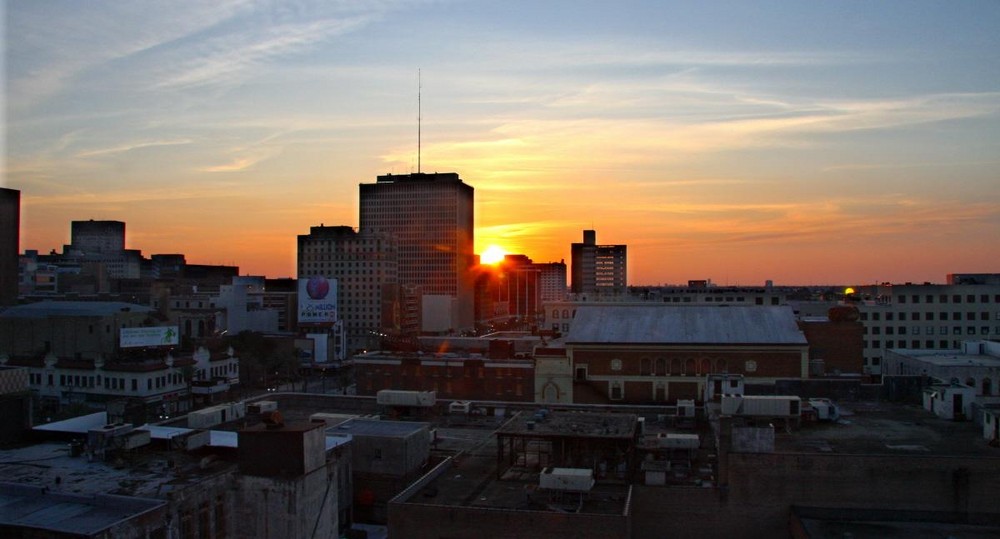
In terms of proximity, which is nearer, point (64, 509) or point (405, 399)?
point (64, 509)

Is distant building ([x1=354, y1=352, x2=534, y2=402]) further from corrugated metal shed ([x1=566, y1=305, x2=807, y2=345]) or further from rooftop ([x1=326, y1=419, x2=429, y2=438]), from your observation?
rooftop ([x1=326, y1=419, x2=429, y2=438])

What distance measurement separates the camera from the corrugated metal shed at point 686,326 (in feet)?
175

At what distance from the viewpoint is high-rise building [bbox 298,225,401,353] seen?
158125 millimetres

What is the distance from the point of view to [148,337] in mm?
76125

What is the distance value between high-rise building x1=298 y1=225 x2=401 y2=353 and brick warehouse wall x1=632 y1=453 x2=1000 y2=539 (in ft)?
421

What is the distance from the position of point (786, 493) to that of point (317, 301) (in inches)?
3708

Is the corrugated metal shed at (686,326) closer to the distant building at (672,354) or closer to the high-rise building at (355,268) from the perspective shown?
the distant building at (672,354)

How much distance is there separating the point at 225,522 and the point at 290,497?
1.93 meters

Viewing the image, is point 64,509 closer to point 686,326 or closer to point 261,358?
point 686,326

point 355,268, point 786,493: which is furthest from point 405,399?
point 355,268

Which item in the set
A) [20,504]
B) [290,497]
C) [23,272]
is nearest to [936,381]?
[290,497]

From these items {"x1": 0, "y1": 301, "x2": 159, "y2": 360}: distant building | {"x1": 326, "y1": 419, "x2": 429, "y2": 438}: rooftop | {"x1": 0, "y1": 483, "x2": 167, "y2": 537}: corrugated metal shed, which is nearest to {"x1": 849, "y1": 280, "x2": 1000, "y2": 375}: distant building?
{"x1": 326, "y1": 419, "x2": 429, "y2": 438}: rooftop

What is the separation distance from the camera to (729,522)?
2933 centimetres

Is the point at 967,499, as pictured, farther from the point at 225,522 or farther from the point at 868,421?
the point at 225,522
